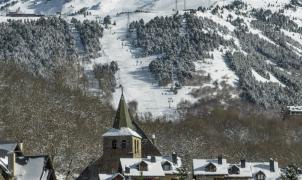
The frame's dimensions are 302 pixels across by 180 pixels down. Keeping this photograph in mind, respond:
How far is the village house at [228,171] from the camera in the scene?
373 feet

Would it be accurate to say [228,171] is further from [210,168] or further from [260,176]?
[260,176]

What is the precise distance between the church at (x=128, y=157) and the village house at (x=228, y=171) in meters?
2.94

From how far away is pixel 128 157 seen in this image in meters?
119

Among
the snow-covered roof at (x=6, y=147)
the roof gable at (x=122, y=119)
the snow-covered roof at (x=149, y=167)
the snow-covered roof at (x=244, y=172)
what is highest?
the snow-covered roof at (x=6, y=147)

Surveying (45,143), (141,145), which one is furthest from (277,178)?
(45,143)

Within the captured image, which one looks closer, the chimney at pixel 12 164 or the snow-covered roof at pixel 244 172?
the chimney at pixel 12 164

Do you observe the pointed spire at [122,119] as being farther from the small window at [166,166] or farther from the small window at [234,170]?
the small window at [234,170]

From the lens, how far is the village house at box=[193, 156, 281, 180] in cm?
11356

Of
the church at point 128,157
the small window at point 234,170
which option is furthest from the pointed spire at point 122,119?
the small window at point 234,170

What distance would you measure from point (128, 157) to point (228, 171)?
45.3ft

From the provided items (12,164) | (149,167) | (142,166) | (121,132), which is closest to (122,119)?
(121,132)

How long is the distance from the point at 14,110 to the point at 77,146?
19.3 metres

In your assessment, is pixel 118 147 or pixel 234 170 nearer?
pixel 234 170

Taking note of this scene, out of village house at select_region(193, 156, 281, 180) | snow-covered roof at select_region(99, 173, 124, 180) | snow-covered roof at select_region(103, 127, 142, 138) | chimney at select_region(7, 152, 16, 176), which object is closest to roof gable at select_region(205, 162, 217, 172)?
village house at select_region(193, 156, 281, 180)
